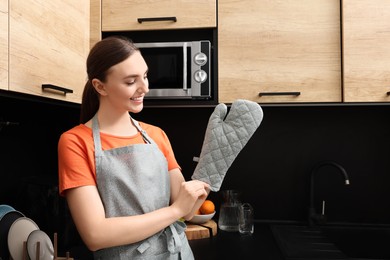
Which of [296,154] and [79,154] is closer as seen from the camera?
[79,154]

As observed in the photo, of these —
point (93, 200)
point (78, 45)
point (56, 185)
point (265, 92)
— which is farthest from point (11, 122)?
point (265, 92)

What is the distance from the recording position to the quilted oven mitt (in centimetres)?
98

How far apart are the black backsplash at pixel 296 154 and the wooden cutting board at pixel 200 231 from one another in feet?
0.85

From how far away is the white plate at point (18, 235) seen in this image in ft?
3.67

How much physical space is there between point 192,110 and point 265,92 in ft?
1.60

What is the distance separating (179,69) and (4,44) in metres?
0.72

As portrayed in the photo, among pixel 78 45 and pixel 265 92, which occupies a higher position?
pixel 78 45

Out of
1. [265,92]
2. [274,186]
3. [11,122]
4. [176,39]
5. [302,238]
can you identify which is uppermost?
[176,39]

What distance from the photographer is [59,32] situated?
1.25 meters

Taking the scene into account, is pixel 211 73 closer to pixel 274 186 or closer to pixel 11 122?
pixel 274 186

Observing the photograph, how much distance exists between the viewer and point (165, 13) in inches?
60.1

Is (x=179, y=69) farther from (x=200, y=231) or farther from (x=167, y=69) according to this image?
(x=200, y=231)

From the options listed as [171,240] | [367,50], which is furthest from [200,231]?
[367,50]

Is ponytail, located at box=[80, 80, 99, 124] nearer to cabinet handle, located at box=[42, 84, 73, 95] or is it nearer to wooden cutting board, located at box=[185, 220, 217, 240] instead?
cabinet handle, located at box=[42, 84, 73, 95]
